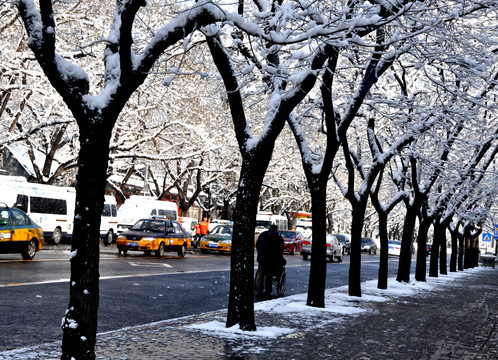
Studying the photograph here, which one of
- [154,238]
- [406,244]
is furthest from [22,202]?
[406,244]

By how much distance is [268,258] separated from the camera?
17.1 metres

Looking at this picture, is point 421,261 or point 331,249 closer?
point 421,261

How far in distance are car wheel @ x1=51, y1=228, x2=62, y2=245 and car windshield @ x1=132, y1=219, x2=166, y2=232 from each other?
5.27 metres

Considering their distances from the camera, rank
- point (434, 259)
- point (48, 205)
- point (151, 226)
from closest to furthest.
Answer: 1. point (151, 226)
2. point (434, 259)
3. point (48, 205)

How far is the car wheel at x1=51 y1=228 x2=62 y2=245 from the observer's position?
32.6 m

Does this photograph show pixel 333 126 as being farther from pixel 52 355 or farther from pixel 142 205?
pixel 142 205

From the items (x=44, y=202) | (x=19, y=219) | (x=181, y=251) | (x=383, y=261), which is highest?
(x=44, y=202)

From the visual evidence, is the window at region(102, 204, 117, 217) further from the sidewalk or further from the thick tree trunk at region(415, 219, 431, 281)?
the sidewalk

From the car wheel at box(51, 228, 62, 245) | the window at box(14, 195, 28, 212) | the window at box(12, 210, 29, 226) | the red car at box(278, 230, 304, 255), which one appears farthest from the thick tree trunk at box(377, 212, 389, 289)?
the red car at box(278, 230, 304, 255)

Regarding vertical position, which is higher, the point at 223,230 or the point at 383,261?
the point at 223,230

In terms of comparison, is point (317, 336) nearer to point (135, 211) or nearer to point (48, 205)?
point (48, 205)

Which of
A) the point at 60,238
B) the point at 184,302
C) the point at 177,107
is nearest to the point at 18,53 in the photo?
the point at 177,107

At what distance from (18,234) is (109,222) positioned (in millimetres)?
16807

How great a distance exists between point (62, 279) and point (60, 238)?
17.5 m
